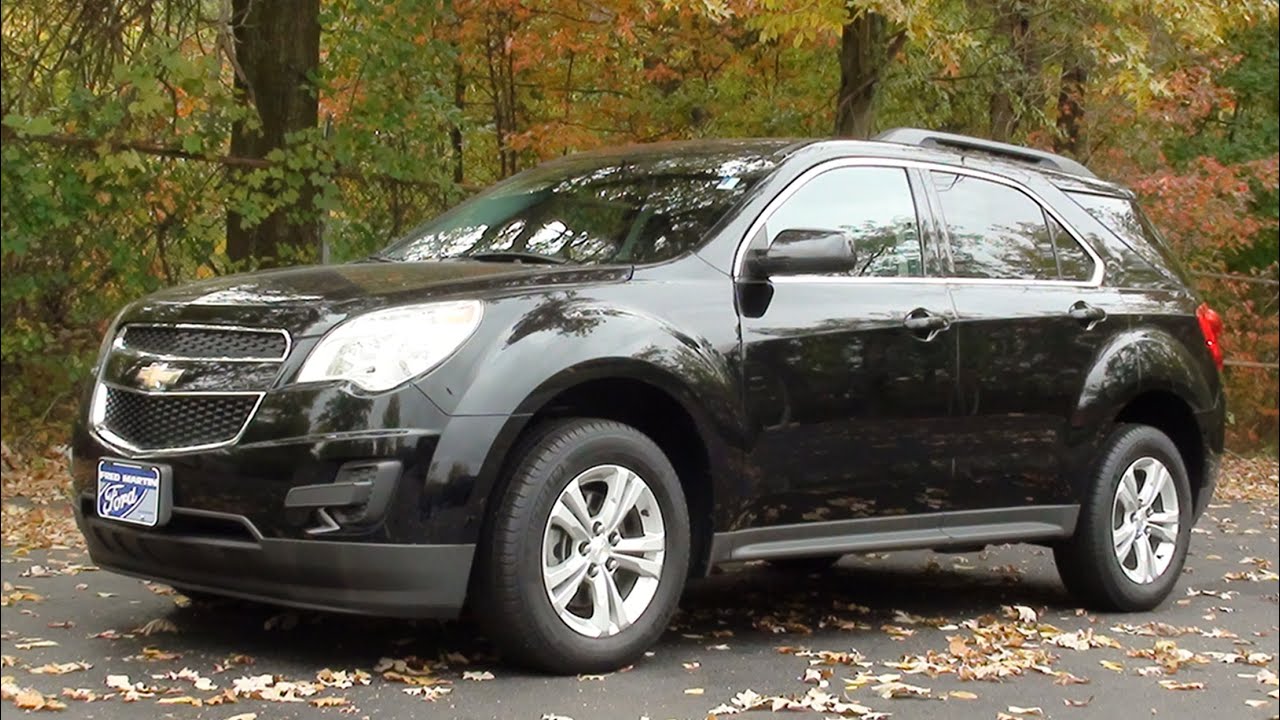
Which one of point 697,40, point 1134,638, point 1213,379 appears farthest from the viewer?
point 697,40

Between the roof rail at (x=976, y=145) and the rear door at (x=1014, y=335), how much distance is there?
196 millimetres

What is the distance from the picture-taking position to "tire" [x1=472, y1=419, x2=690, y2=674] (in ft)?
17.0

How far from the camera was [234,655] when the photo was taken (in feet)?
18.2

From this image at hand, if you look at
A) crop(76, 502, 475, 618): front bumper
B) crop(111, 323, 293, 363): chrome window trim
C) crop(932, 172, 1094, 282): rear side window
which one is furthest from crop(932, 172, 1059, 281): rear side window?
crop(111, 323, 293, 363): chrome window trim

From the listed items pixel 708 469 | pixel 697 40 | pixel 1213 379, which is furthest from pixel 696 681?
pixel 697 40

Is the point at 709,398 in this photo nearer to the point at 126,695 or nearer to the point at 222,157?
the point at 126,695

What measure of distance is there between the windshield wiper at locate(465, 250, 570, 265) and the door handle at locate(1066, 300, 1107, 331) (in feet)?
7.79

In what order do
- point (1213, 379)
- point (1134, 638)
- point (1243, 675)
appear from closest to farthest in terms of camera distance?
point (1243, 675)
point (1134, 638)
point (1213, 379)

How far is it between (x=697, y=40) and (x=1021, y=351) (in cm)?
832

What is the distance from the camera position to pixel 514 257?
6.14 m

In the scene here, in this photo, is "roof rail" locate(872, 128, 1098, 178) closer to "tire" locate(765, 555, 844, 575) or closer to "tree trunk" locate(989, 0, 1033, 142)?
"tire" locate(765, 555, 844, 575)

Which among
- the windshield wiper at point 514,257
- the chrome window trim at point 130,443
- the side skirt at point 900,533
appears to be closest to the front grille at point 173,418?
the chrome window trim at point 130,443

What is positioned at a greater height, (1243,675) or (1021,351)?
(1021,351)

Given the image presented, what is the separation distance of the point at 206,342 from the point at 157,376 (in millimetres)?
195
